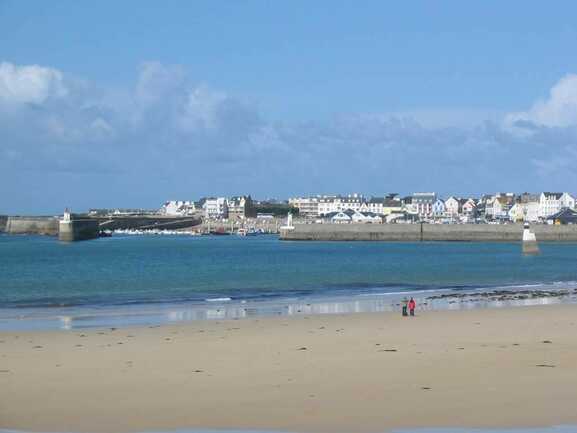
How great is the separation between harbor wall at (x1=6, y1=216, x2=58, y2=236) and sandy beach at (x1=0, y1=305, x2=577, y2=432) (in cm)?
12752

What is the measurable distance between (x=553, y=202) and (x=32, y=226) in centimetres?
8821

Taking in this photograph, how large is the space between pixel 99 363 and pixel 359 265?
42.1m

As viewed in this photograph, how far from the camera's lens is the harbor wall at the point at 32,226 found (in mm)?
144762

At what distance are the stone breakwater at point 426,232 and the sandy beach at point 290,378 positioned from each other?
8020cm

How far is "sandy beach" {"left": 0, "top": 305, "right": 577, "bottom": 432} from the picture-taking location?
11.0m

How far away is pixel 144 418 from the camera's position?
11.1 meters

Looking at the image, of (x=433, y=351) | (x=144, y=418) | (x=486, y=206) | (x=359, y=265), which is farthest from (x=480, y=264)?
(x=486, y=206)

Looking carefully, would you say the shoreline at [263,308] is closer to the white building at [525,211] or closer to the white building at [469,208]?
the white building at [525,211]

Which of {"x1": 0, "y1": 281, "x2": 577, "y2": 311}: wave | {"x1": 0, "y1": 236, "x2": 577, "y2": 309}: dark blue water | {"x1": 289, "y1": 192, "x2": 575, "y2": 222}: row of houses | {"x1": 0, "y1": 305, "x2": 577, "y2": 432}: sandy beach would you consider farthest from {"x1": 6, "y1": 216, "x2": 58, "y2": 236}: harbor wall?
{"x1": 0, "y1": 305, "x2": 577, "y2": 432}: sandy beach

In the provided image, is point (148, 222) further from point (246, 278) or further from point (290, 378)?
point (290, 378)

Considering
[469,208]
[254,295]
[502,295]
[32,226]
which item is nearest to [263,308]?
[254,295]

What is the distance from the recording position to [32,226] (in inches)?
5861

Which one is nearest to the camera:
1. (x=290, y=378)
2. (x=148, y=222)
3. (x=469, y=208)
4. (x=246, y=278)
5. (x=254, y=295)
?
(x=290, y=378)

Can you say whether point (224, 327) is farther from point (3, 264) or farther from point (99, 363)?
point (3, 264)
